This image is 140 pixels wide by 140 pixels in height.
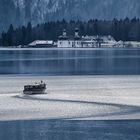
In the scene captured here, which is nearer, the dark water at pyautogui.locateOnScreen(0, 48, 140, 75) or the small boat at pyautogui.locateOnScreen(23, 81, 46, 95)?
the small boat at pyautogui.locateOnScreen(23, 81, 46, 95)

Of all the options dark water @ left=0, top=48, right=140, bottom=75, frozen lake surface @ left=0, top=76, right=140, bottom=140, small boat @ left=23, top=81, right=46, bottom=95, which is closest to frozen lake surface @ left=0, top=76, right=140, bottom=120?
frozen lake surface @ left=0, top=76, right=140, bottom=140

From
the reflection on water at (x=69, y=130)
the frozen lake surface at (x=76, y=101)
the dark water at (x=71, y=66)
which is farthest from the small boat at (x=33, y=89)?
the dark water at (x=71, y=66)

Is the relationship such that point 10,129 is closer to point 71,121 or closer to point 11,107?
point 71,121

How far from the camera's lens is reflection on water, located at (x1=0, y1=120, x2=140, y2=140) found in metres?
29.0

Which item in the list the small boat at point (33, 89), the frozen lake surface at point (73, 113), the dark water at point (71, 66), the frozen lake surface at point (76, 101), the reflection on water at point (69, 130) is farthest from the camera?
the dark water at point (71, 66)

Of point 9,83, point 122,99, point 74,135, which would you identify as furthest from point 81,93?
point 74,135

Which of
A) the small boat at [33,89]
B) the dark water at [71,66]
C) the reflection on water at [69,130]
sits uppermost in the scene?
the small boat at [33,89]

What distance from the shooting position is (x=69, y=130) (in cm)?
3073

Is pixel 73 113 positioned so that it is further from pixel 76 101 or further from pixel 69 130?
pixel 76 101

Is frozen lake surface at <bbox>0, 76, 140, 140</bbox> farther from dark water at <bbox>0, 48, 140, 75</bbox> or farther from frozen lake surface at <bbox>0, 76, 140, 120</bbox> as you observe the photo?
dark water at <bbox>0, 48, 140, 75</bbox>

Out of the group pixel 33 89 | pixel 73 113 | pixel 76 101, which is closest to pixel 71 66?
pixel 33 89

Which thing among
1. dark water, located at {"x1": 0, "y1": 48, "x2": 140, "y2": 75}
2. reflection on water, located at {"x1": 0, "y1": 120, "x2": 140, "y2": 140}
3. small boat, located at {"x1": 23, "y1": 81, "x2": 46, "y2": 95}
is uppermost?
small boat, located at {"x1": 23, "y1": 81, "x2": 46, "y2": 95}

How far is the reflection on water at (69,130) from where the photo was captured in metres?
29.0

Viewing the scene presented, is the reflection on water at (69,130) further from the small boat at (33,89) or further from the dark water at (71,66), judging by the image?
the dark water at (71,66)
